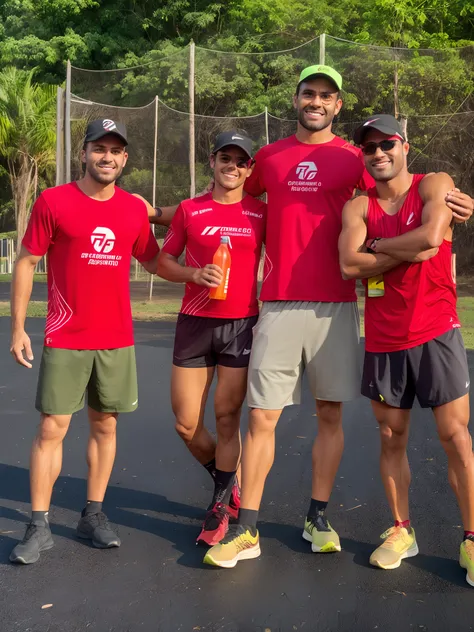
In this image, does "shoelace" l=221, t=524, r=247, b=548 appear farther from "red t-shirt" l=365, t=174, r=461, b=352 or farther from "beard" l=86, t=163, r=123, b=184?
"beard" l=86, t=163, r=123, b=184

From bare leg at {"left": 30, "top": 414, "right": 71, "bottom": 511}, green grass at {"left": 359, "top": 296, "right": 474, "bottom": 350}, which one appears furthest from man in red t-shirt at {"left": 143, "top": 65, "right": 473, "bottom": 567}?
green grass at {"left": 359, "top": 296, "right": 474, "bottom": 350}

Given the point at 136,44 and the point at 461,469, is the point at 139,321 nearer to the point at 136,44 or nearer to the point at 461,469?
the point at 461,469

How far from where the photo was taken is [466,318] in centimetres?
1781

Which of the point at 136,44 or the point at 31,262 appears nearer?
the point at 31,262

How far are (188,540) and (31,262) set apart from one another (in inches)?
66.4

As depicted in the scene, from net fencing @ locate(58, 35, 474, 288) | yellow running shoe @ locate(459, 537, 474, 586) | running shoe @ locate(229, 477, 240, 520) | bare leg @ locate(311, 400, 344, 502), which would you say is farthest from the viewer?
net fencing @ locate(58, 35, 474, 288)

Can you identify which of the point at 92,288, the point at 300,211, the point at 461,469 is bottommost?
the point at 461,469

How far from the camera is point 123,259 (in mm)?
5078

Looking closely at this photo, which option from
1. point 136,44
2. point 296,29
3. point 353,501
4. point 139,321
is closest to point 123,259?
point 353,501

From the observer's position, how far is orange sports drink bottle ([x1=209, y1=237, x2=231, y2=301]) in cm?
494

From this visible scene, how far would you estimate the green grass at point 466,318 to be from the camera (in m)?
14.3

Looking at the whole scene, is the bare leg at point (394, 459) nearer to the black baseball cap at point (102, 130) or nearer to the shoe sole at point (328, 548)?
the shoe sole at point (328, 548)

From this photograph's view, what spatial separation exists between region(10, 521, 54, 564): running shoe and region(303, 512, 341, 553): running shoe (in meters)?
1.35

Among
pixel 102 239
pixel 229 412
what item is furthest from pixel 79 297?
pixel 229 412
